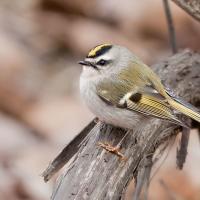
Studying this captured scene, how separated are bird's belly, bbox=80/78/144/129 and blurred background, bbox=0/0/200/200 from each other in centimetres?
201

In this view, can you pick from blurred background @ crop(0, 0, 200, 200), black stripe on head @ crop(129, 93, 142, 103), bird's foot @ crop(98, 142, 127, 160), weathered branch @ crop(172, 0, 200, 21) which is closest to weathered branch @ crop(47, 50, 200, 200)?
bird's foot @ crop(98, 142, 127, 160)

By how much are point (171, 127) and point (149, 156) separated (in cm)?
33

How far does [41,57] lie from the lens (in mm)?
8375

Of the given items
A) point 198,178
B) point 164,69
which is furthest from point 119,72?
point 198,178

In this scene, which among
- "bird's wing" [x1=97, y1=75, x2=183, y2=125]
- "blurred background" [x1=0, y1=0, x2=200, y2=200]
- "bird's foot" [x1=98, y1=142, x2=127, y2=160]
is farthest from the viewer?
"blurred background" [x1=0, y1=0, x2=200, y2=200]

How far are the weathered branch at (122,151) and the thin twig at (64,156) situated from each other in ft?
0.59

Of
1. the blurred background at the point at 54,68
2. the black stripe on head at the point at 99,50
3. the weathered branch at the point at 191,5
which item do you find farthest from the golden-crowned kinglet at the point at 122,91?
the blurred background at the point at 54,68

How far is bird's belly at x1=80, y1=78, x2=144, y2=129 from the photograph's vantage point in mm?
4309

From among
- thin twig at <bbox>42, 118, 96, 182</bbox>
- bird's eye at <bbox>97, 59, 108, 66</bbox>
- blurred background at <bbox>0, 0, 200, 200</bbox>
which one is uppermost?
bird's eye at <bbox>97, 59, 108, 66</bbox>

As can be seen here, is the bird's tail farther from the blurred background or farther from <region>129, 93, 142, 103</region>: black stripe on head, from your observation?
the blurred background

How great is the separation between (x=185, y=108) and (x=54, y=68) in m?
3.91

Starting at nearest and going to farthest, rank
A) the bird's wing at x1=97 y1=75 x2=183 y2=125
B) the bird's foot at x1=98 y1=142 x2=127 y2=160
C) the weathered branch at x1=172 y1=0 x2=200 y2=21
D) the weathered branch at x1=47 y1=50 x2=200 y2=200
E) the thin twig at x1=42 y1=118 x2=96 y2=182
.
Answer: the weathered branch at x1=47 y1=50 x2=200 y2=200, the bird's foot at x1=98 y1=142 x2=127 y2=160, the thin twig at x1=42 y1=118 x2=96 y2=182, the bird's wing at x1=97 y1=75 x2=183 y2=125, the weathered branch at x1=172 y1=0 x2=200 y2=21

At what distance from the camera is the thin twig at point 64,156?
4.27 m

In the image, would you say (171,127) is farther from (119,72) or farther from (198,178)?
(198,178)
